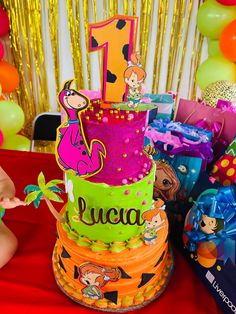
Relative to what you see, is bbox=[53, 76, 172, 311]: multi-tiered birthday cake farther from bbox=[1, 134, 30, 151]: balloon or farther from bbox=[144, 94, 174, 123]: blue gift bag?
bbox=[1, 134, 30, 151]: balloon

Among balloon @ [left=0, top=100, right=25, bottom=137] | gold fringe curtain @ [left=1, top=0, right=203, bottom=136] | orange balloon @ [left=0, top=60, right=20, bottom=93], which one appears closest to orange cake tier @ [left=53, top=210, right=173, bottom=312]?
balloon @ [left=0, top=100, right=25, bottom=137]

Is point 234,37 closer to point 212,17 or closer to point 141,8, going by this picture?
point 212,17

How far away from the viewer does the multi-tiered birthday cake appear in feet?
2.86

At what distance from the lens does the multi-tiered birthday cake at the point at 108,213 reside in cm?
87

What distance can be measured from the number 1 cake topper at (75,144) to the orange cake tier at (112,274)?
0.88 ft

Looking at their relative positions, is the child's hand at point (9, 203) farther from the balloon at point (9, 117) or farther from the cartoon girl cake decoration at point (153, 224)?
the balloon at point (9, 117)

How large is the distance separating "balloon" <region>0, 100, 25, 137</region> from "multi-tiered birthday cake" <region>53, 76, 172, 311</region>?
1382 millimetres

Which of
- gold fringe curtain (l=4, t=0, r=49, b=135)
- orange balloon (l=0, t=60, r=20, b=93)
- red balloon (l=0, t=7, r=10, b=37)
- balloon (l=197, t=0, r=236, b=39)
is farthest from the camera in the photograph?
gold fringe curtain (l=4, t=0, r=49, b=135)

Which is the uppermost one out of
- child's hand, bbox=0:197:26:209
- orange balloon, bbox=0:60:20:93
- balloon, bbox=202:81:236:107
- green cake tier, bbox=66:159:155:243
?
balloon, bbox=202:81:236:107

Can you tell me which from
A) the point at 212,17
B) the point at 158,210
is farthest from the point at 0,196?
the point at 212,17

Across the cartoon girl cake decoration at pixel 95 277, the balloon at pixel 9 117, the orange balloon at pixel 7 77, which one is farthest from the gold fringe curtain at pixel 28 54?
the cartoon girl cake decoration at pixel 95 277

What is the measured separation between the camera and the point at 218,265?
1.04 meters

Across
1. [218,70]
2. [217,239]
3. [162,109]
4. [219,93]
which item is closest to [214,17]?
[218,70]

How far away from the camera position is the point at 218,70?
2385 mm
